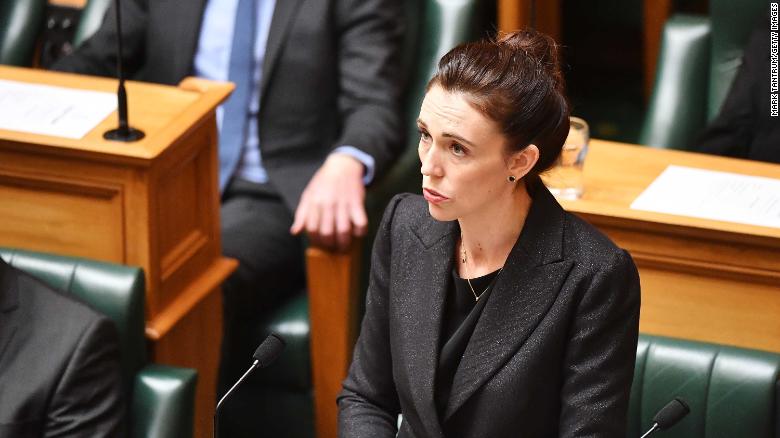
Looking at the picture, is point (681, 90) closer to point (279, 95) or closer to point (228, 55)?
point (279, 95)

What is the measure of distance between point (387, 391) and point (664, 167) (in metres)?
0.66

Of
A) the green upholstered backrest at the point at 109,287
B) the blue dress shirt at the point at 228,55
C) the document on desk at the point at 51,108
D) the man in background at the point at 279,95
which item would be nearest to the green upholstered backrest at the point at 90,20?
the man in background at the point at 279,95

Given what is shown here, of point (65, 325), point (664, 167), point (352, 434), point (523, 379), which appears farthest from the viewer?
point (664, 167)

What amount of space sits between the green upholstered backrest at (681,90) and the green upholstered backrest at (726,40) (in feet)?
0.07

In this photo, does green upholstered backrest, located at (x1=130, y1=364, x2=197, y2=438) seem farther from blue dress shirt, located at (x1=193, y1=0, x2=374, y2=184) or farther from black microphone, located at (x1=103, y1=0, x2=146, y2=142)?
blue dress shirt, located at (x1=193, y1=0, x2=374, y2=184)

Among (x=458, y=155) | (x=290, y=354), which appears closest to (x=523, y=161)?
(x=458, y=155)

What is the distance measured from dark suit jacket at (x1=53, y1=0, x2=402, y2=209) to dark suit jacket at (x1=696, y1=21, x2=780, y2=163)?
60cm

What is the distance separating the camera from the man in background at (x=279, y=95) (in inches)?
101

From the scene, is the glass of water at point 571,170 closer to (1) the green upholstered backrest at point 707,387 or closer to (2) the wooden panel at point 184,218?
(1) the green upholstered backrest at point 707,387

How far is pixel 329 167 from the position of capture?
248 cm

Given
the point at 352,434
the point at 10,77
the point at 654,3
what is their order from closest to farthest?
the point at 352,434
the point at 10,77
the point at 654,3

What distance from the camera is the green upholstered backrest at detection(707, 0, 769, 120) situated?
262cm

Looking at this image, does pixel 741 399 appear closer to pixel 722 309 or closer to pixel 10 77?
pixel 722 309

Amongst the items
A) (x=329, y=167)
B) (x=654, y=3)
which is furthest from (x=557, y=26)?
(x=329, y=167)
